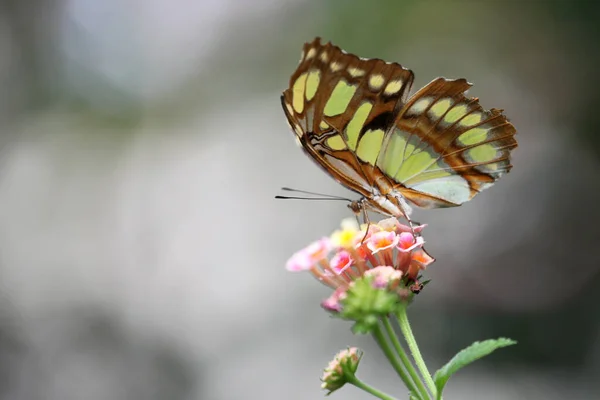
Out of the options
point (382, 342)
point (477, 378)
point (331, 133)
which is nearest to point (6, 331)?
point (477, 378)

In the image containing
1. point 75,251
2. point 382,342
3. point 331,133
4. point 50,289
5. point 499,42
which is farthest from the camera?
point 75,251

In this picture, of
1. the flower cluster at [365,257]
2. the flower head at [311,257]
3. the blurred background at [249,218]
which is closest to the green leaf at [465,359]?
the flower cluster at [365,257]

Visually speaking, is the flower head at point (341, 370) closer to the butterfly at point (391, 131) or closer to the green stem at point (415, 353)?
the green stem at point (415, 353)

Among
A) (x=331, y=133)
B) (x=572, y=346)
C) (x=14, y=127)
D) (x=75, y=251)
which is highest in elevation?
(x=14, y=127)

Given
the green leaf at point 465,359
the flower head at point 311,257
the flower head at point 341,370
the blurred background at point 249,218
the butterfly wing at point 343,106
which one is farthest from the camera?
the blurred background at point 249,218

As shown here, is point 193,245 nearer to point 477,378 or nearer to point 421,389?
point 477,378

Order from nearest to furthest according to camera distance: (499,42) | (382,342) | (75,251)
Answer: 1. (382,342)
2. (499,42)
3. (75,251)
